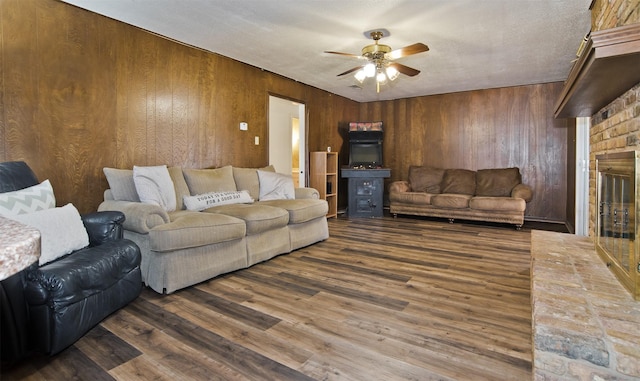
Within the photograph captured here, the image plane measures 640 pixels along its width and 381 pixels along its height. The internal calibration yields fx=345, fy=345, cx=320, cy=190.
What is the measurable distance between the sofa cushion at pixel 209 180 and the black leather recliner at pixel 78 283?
122 cm

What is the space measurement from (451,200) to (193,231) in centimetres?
436

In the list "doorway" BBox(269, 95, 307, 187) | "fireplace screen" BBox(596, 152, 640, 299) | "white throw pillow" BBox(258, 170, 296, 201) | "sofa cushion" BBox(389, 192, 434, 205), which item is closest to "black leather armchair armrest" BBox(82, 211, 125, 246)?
"white throw pillow" BBox(258, 170, 296, 201)

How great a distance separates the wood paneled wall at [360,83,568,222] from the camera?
574cm

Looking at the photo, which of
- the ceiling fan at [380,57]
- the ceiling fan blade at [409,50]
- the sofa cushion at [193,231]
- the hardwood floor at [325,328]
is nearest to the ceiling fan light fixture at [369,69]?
the ceiling fan at [380,57]

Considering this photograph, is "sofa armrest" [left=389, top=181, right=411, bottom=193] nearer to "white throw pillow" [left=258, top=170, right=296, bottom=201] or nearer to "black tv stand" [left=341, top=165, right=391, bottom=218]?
"black tv stand" [left=341, top=165, right=391, bottom=218]

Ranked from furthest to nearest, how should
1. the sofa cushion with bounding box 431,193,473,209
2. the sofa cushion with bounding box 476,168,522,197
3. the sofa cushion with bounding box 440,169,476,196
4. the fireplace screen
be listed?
1. the sofa cushion with bounding box 440,169,476,196
2. the sofa cushion with bounding box 476,168,522,197
3. the sofa cushion with bounding box 431,193,473,209
4. the fireplace screen

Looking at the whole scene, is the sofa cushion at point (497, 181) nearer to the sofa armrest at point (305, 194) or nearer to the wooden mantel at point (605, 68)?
the sofa armrest at point (305, 194)

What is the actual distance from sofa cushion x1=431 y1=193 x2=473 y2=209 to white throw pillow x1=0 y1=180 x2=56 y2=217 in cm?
516

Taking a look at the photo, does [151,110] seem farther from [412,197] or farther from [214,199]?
[412,197]

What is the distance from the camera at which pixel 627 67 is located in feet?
4.85

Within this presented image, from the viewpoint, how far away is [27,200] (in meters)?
2.02

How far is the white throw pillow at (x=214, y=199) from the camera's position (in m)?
3.32

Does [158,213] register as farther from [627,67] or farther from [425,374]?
[627,67]

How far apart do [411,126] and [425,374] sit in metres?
6.01
